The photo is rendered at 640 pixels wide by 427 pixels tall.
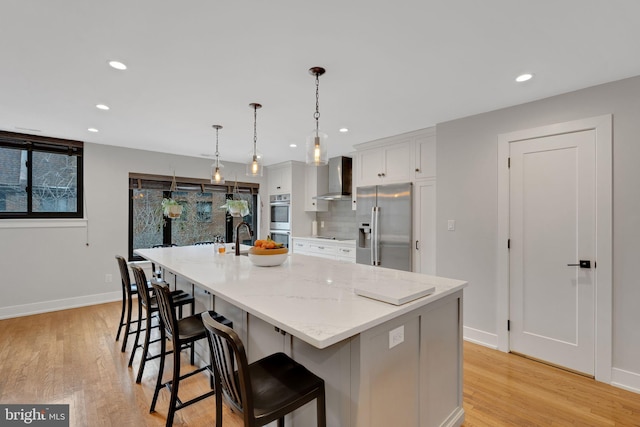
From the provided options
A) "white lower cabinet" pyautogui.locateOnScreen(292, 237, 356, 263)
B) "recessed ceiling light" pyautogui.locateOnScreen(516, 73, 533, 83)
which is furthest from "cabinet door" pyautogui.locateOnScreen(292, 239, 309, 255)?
"recessed ceiling light" pyautogui.locateOnScreen(516, 73, 533, 83)

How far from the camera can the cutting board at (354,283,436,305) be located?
1.44m

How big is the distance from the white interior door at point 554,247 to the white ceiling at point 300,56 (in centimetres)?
58

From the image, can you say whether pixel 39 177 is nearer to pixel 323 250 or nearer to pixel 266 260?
pixel 266 260

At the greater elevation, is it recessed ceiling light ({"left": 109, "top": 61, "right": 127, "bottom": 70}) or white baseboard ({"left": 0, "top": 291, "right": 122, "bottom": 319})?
recessed ceiling light ({"left": 109, "top": 61, "right": 127, "bottom": 70})

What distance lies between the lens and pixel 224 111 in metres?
3.09

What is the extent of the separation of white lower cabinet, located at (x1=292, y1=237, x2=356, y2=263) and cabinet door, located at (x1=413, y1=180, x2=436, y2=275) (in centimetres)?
112

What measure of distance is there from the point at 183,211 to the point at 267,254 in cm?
376

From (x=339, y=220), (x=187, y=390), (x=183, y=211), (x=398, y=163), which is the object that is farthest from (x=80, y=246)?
(x=398, y=163)

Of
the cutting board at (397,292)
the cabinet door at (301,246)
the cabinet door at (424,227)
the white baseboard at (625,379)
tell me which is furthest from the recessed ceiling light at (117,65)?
the white baseboard at (625,379)

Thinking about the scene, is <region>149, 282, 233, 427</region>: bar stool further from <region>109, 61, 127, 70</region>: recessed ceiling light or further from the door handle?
the door handle

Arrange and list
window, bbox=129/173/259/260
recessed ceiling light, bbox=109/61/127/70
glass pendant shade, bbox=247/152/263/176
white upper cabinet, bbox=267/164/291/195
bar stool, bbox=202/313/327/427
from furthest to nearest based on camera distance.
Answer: white upper cabinet, bbox=267/164/291/195 → window, bbox=129/173/259/260 → glass pendant shade, bbox=247/152/263/176 → recessed ceiling light, bbox=109/61/127/70 → bar stool, bbox=202/313/327/427

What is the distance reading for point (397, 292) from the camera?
60.4 inches

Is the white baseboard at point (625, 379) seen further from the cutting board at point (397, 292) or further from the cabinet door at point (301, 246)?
the cabinet door at point (301, 246)

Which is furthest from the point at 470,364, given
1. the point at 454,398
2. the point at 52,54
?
the point at 52,54
